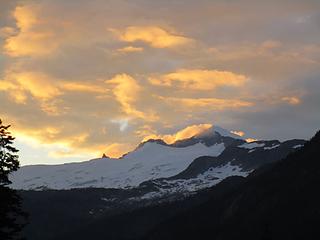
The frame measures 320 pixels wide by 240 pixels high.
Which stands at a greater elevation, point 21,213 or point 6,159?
point 6,159

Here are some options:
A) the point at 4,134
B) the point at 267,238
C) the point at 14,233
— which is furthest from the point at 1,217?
the point at 267,238

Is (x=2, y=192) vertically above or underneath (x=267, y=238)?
above

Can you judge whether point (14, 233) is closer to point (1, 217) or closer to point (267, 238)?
point (1, 217)

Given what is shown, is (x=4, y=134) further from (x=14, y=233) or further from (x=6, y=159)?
(x=14, y=233)

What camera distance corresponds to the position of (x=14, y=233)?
42969mm

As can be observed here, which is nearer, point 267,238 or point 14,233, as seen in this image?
point 14,233

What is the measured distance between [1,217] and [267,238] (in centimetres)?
2641

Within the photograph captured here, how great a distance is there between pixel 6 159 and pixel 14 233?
14.3 ft

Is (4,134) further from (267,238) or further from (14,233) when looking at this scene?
(267,238)

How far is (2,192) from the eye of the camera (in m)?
42.5

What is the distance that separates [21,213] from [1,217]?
1.49 metres

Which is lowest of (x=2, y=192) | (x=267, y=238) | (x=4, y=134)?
(x=267, y=238)

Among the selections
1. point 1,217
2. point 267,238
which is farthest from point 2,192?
point 267,238

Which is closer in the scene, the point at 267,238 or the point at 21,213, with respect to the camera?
the point at 21,213
